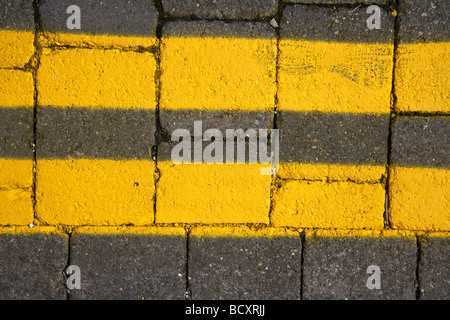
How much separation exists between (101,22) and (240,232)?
178cm

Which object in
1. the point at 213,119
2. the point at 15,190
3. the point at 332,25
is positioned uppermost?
the point at 332,25

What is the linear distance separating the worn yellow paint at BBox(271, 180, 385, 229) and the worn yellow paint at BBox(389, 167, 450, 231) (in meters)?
0.11

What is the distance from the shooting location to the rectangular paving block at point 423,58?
2117 mm

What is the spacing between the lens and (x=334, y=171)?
7.06 feet

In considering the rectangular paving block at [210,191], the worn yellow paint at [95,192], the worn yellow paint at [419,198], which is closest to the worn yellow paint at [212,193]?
the rectangular paving block at [210,191]

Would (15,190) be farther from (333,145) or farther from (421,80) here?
(421,80)

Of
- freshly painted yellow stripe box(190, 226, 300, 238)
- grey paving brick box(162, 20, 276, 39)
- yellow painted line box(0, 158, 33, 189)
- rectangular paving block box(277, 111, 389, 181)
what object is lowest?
freshly painted yellow stripe box(190, 226, 300, 238)

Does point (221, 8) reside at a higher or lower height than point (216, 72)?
higher

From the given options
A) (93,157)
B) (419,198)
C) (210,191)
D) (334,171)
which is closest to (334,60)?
(334,171)

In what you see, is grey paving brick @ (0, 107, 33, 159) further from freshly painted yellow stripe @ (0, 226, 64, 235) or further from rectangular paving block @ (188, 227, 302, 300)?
rectangular paving block @ (188, 227, 302, 300)

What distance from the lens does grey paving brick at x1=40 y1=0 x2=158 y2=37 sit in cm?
211

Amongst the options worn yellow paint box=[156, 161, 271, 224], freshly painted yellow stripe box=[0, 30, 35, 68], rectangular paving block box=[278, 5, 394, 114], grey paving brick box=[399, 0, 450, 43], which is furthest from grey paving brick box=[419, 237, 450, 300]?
freshly painted yellow stripe box=[0, 30, 35, 68]
